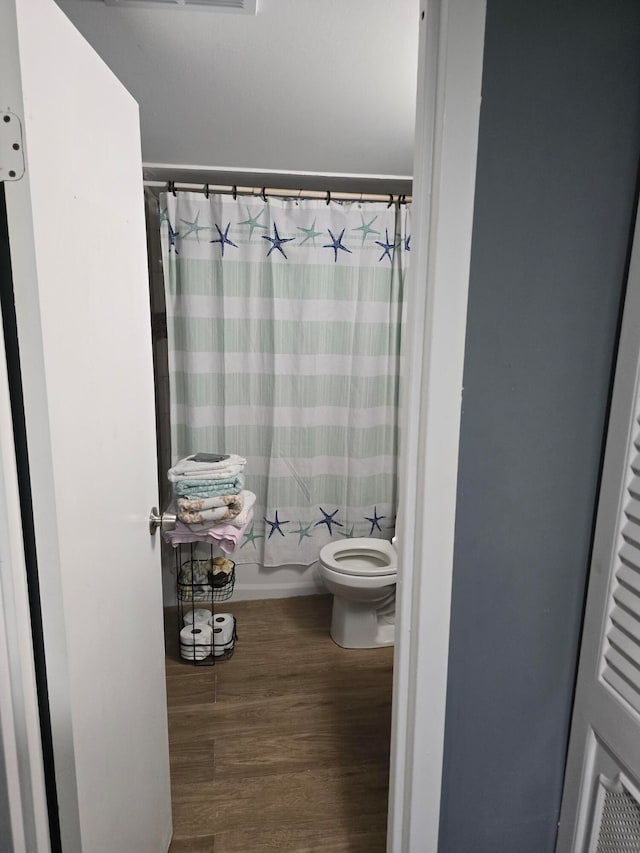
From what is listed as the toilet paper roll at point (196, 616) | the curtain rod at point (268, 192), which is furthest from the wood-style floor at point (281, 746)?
the curtain rod at point (268, 192)

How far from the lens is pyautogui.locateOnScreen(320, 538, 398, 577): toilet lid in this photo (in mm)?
2633

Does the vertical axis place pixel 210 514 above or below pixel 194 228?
below

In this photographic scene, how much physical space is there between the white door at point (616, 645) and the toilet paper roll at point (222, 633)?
1721mm

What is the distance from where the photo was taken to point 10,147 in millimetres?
730

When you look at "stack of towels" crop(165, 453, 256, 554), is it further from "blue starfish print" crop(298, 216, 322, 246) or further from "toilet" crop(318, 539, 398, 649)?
"blue starfish print" crop(298, 216, 322, 246)

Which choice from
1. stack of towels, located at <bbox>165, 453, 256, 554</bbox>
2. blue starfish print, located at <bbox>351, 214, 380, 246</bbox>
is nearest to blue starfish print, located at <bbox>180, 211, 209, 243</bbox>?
blue starfish print, located at <bbox>351, 214, 380, 246</bbox>

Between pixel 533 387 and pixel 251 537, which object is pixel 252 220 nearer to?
pixel 251 537

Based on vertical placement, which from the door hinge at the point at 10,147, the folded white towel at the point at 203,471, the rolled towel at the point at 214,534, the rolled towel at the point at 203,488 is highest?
the door hinge at the point at 10,147

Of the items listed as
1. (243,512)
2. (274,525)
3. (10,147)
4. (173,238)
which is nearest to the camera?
(10,147)

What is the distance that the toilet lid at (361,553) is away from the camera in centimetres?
263

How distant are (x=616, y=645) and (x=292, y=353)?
2.06 m

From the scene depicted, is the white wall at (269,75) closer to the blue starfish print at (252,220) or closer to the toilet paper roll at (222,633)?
the blue starfish print at (252,220)

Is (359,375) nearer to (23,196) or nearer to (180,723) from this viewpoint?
(180,723)

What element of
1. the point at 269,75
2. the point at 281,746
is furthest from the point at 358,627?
the point at 269,75
